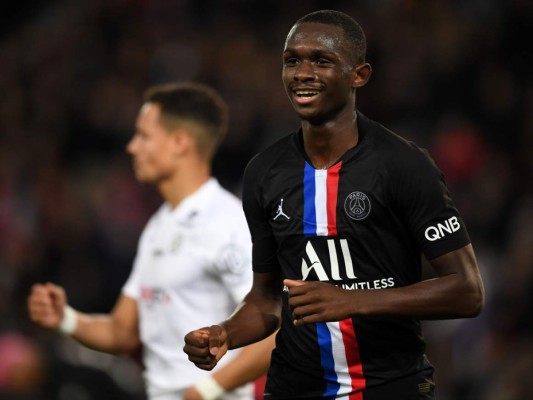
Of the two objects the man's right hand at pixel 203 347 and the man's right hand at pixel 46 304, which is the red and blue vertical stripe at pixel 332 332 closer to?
the man's right hand at pixel 203 347

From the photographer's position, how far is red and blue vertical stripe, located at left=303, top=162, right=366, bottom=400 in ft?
11.4

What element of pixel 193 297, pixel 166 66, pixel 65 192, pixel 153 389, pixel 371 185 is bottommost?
pixel 153 389

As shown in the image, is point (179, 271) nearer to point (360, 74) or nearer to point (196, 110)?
point (196, 110)

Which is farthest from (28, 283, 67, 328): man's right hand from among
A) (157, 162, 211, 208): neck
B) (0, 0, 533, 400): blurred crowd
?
(0, 0, 533, 400): blurred crowd

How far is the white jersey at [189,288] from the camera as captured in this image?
4.97 m

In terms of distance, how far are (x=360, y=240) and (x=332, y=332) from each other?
0.31m

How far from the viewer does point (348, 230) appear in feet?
11.3

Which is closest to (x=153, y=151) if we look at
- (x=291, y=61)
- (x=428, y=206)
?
(x=291, y=61)

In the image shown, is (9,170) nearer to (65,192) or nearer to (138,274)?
(65,192)

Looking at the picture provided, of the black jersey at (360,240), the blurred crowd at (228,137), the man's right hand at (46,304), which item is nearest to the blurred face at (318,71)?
the black jersey at (360,240)

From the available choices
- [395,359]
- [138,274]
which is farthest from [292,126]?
[395,359]

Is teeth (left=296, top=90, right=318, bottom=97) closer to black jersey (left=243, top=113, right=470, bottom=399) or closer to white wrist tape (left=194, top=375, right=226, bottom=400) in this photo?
black jersey (left=243, top=113, right=470, bottom=399)

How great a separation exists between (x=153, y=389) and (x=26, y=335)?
389 cm

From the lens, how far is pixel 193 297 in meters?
5.02
